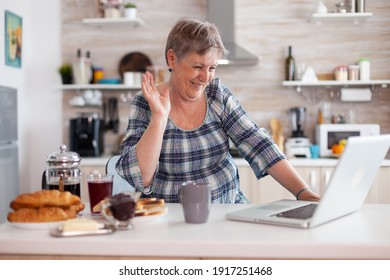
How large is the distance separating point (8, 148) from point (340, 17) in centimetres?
289

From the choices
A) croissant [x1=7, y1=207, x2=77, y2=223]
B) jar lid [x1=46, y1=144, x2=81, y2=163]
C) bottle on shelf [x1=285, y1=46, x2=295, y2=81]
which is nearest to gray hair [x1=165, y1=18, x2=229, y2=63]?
jar lid [x1=46, y1=144, x2=81, y2=163]

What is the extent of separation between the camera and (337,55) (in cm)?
470

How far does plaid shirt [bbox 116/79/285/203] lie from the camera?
6.88 ft

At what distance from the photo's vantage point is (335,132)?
14.6 feet

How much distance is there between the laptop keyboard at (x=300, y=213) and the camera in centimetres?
152

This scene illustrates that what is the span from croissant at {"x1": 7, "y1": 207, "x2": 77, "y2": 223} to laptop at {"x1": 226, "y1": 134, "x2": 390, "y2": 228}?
0.47 meters

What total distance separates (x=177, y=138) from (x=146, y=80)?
0.33 meters

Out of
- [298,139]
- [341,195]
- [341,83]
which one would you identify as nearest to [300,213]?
[341,195]

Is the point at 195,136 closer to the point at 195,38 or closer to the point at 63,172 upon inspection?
the point at 195,38

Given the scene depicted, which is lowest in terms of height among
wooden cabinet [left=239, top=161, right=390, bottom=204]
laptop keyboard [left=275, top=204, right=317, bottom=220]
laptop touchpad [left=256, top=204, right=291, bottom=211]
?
wooden cabinet [left=239, top=161, right=390, bottom=204]

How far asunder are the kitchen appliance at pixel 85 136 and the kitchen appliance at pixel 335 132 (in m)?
1.87

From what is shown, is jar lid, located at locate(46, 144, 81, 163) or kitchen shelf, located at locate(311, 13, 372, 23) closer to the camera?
jar lid, located at locate(46, 144, 81, 163)

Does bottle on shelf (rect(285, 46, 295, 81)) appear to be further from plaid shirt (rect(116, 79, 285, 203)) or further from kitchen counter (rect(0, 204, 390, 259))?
kitchen counter (rect(0, 204, 390, 259))
